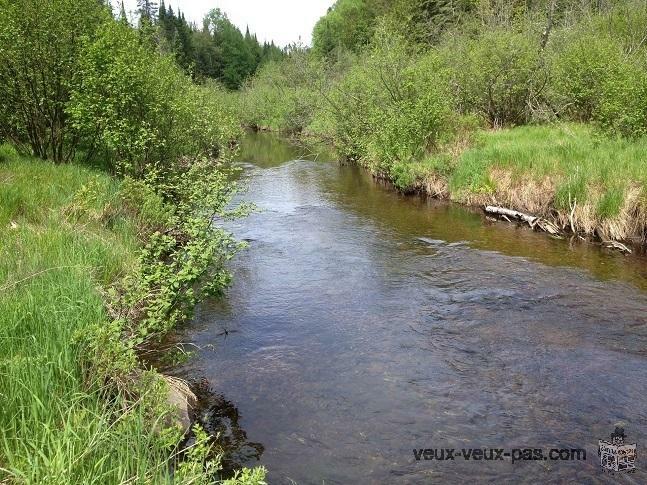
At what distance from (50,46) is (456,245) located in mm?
12108

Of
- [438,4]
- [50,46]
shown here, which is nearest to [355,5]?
[438,4]

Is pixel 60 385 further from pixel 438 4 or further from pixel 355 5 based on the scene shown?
pixel 355 5

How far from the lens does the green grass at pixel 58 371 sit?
3.80 m

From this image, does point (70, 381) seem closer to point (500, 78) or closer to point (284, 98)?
point (500, 78)

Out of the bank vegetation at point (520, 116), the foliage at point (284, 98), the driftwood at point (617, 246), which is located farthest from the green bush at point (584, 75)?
the foliage at point (284, 98)

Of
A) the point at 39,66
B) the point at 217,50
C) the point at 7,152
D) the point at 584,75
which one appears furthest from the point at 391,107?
the point at 217,50

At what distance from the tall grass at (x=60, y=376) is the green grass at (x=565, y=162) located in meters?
11.4

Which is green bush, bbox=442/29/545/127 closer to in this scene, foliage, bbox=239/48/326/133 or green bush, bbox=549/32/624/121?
green bush, bbox=549/32/624/121

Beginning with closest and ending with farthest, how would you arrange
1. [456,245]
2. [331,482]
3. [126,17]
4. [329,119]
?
1. [331,482]
2. [456,245]
3. [126,17]
4. [329,119]

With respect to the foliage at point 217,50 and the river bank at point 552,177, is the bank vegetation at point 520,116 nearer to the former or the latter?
the river bank at point 552,177

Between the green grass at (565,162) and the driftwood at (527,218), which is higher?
the green grass at (565,162)

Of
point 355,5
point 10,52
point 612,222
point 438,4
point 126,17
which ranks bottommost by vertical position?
point 612,222

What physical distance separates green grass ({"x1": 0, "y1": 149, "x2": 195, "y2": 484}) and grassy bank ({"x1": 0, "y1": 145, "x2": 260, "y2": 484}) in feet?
0.04

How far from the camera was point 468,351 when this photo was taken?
8.27 metres
